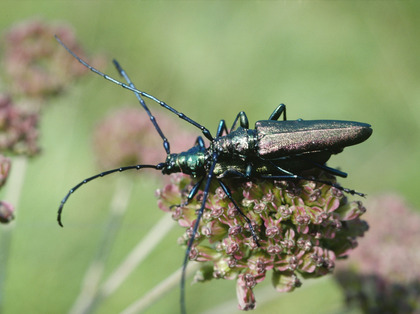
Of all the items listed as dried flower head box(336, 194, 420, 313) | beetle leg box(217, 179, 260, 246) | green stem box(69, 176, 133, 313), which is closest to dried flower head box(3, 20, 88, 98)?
green stem box(69, 176, 133, 313)

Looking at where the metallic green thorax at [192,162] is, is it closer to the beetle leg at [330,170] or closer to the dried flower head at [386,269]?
the beetle leg at [330,170]

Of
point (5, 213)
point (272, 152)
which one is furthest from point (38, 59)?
point (272, 152)

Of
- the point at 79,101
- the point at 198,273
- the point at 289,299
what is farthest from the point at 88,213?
the point at 198,273

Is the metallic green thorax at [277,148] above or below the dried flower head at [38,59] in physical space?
below

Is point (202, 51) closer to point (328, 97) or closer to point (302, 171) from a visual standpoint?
point (328, 97)

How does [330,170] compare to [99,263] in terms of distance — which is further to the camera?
[99,263]

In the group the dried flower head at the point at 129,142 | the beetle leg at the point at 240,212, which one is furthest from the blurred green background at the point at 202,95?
the beetle leg at the point at 240,212

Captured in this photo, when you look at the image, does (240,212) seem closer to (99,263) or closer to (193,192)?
(193,192)
